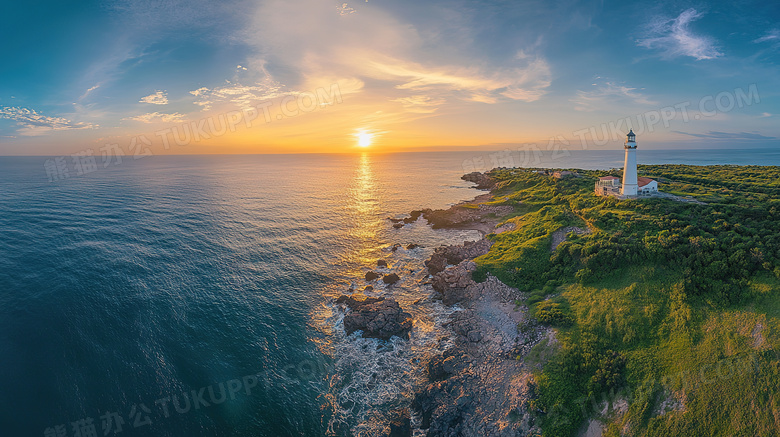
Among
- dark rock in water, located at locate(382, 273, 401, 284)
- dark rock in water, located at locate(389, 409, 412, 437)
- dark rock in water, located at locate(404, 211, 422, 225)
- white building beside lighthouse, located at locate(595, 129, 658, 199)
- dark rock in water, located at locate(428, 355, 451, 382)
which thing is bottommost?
dark rock in water, located at locate(389, 409, 412, 437)

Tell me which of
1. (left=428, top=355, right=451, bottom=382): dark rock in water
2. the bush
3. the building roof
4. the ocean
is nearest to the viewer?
the ocean

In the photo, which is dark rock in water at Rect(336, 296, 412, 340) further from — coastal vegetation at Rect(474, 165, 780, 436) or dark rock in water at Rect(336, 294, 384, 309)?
coastal vegetation at Rect(474, 165, 780, 436)

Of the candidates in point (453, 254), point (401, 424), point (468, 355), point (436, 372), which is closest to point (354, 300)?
point (436, 372)

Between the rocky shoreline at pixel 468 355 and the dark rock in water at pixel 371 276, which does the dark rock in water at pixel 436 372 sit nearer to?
the rocky shoreline at pixel 468 355

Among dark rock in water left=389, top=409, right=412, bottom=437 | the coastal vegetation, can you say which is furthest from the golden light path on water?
the coastal vegetation

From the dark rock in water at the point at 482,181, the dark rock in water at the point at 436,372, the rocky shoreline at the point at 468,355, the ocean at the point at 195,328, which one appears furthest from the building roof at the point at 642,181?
the dark rock in water at the point at 482,181

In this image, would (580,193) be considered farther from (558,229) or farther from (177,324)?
(177,324)

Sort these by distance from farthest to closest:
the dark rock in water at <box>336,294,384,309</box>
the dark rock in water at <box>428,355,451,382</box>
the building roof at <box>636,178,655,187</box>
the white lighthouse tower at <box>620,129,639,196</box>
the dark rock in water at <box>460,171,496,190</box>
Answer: the dark rock in water at <box>460,171,496,190</box> < the building roof at <box>636,178,655,187</box> < the white lighthouse tower at <box>620,129,639,196</box> < the dark rock in water at <box>336,294,384,309</box> < the dark rock in water at <box>428,355,451,382</box>

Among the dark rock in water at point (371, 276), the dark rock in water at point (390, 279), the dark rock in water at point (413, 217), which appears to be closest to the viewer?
the dark rock in water at point (390, 279)
